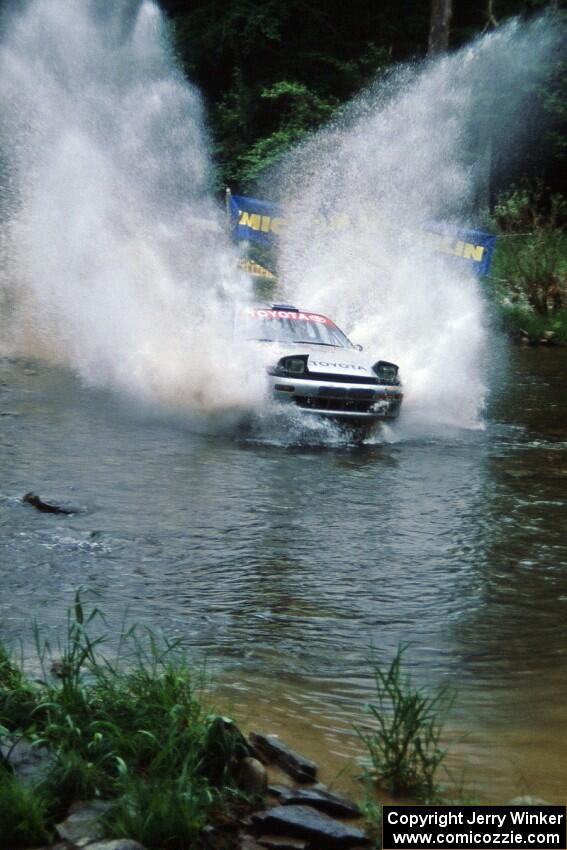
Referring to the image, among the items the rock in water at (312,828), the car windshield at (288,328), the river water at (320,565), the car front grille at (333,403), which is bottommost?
the rock in water at (312,828)

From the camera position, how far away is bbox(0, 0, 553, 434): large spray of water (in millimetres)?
14539

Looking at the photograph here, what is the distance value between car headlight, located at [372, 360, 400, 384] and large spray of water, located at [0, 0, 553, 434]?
1250 mm

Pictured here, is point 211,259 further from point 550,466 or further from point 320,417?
point 550,466

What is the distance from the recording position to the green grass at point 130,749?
12.3 feet

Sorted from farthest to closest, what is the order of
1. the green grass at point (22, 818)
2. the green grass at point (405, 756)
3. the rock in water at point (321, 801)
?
the green grass at point (405, 756), the rock in water at point (321, 801), the green grass at point (22, 818)

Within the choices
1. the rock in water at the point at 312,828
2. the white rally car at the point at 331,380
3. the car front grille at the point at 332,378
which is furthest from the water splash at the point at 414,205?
the rock in water at the point at 312,828

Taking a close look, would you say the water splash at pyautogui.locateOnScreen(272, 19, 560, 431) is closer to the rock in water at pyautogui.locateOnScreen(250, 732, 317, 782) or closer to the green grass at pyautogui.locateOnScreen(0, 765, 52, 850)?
the rock in water at pyautogui.locateOnScreen(250, 732, 317, 782)

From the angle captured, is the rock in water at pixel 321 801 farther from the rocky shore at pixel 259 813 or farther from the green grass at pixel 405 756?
the green grass at pixel 405 756

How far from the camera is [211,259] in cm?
1972

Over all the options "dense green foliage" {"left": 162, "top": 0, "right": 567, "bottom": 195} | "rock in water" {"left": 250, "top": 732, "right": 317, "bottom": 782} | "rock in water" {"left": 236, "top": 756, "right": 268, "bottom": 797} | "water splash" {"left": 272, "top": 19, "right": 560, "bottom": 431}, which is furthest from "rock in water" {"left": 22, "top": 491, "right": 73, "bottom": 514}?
"dense green foliage" {"left": 162, "top": 0, "right": 567, "bottom": 195}

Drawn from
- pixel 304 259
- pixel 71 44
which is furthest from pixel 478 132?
pixel 71 44

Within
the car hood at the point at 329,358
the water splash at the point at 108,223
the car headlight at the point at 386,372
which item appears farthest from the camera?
the water splash at the point at 108,223

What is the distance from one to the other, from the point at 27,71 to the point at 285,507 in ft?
45.2

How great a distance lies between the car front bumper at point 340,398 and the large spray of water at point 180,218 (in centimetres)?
40
